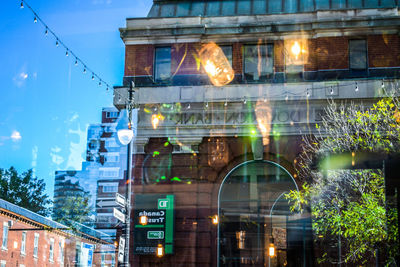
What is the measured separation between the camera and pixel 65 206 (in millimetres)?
32656

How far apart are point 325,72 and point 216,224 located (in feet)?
24.7

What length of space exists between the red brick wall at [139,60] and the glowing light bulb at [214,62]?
2184 millimetres

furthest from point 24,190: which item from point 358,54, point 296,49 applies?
point 358,54

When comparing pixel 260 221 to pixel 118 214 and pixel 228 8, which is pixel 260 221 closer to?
pixel 118 214

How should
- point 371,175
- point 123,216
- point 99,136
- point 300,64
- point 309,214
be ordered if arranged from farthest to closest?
point 99,136
point 300,64
point 309,214
point 371,175
point 123,216

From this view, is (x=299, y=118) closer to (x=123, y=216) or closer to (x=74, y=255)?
(x=123, y=216)

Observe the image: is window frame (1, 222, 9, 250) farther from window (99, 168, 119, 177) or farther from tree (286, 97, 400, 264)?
window (99, 168, 119, 177)

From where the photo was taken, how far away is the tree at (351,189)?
1731 cm

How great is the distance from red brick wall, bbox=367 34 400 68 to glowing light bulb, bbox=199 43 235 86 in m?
5.75

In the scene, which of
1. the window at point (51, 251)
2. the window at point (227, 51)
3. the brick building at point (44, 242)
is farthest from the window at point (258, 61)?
the window at point (51, 251)

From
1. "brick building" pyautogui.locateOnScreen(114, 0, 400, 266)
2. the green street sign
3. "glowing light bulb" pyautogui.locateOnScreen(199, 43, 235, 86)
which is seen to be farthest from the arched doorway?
"glowing light bulb" pyautogui.locateOnScreen(199, 43, 235, 86)

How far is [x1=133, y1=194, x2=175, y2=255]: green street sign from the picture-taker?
70.2 feet

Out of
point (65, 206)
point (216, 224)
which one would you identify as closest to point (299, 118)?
point (216, 224)

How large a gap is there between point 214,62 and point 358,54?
19.5 ft
